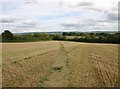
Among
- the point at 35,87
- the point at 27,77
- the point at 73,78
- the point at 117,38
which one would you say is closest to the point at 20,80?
the point at 27,77

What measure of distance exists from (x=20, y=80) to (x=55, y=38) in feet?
405

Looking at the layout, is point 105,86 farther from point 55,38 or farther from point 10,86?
point 55,38

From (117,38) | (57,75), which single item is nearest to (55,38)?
(117,38)

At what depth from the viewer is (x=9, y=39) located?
105 meters

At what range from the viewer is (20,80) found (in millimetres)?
12797

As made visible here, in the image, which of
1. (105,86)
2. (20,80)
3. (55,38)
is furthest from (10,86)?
(55,38)

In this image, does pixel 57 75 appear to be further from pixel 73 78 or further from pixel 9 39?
pixel 9 39

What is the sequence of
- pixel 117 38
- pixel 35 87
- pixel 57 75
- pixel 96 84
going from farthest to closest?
pixel 117 38
pixel 57 75
pixel 96 84
pixel 35 87

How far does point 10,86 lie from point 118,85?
5.39 m

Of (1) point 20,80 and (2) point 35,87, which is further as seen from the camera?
(1) point 20,80

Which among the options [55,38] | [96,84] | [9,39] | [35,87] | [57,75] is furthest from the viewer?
[55,38]

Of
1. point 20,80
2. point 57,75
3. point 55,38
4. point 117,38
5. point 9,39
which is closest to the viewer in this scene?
point 20,80

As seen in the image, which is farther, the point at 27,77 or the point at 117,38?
the point at 117,38

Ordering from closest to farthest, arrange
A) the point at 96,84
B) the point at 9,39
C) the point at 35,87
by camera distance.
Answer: the point at 35,87 → the point at 96,84 → the point at 9,39
